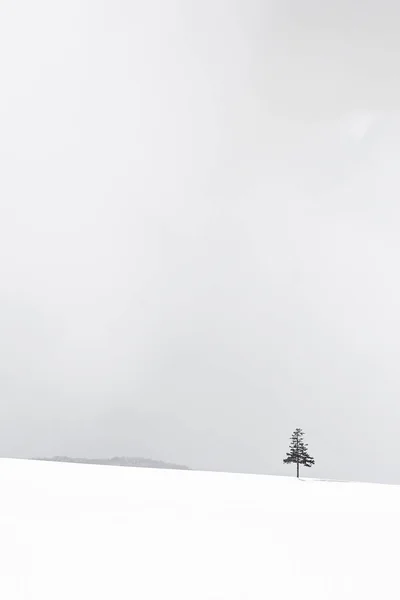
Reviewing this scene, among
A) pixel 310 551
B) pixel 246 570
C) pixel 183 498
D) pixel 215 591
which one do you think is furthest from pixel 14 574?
pixel 183 498

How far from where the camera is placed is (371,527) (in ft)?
40.6

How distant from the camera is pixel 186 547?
937cm

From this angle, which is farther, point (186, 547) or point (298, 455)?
point (298, 455)

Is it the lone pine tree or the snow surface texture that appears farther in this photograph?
the lone pine tree

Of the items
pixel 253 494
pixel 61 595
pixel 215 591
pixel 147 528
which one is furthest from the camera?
pixel 253 494

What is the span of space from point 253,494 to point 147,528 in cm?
858

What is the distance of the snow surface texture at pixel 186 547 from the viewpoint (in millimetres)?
7355

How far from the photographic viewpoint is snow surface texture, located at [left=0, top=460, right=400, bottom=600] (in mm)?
7355

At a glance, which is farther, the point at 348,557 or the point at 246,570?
the point at 348,557

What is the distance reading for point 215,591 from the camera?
727 cm

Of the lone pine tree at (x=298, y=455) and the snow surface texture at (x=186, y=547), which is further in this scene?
the lone pine tree at (x=298, y=455)

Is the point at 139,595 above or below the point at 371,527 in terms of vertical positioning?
below

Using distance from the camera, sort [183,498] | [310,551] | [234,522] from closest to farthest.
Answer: [310,551], [234,522], [183,498]

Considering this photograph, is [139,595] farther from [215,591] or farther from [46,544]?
[46,544]
